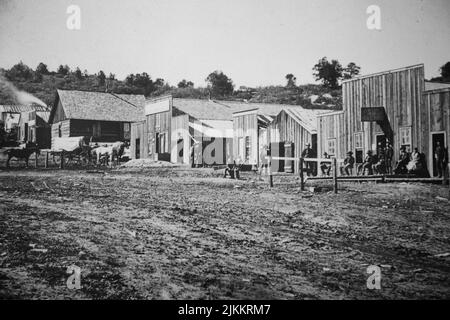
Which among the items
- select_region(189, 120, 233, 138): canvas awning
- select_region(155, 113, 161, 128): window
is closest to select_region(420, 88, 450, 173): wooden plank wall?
select_region(189, 120, 233, 138): canvas awning

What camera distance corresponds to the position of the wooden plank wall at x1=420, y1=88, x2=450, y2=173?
13.4m

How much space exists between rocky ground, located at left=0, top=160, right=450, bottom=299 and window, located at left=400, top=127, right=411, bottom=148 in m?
4.67

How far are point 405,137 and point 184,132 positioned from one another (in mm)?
13226

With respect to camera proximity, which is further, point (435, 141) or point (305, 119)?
point (305, 119)

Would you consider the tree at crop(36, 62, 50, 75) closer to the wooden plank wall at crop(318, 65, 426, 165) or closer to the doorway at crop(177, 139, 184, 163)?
the wooden plank wall at crop(318, 65, 426, 165)

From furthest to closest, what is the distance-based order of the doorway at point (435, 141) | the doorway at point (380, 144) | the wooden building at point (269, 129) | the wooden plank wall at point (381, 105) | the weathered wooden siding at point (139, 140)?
the weathered wooden siding at point (139, 140), the wooden building at point (269, 129), the doorway at point (380, 144), the wooden plank wall at point (381, 105), the doorway at point (435, 141)

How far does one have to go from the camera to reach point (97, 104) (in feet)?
73.7

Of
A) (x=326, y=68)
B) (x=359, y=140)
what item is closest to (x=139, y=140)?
(x=359, y=140)

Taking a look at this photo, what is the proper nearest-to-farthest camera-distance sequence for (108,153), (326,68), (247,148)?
(326,68), (247,148), (108,153)

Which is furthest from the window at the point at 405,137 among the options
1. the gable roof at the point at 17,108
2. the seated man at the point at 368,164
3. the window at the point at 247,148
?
the gable roof at the point at 17,108

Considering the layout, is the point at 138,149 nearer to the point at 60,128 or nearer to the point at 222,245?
the point at 60,128

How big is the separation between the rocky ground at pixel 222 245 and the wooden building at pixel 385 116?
446 cm

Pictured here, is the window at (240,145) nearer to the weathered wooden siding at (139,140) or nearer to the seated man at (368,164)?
the weathered wooden siding at (139,140)

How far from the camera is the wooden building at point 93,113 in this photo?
A: 20.8 metres
